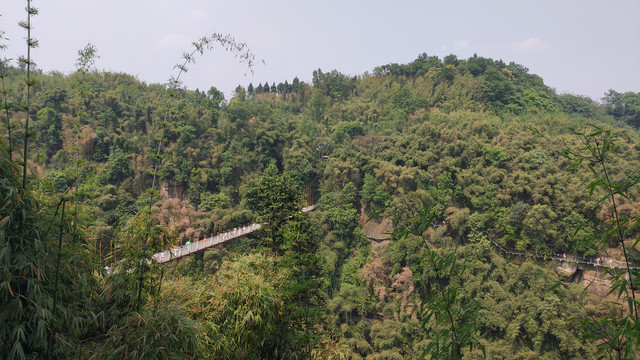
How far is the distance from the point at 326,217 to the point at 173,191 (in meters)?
7.29

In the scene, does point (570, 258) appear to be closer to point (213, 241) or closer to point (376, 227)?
point (376, 227)

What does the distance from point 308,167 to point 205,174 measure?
5.00 meters

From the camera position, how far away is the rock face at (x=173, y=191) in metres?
17.1

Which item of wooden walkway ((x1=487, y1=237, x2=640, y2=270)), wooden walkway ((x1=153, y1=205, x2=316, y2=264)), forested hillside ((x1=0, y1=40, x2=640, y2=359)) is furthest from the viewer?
wooden walkway ((x1=487, y1=237, x2=640, y2=270))

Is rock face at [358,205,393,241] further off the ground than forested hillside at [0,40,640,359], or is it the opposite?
forested hillside at [0,40,640,359]

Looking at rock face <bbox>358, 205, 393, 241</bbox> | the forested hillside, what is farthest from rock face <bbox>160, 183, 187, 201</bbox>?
rock face <bbox>358, 205, 393, 241</bbox>

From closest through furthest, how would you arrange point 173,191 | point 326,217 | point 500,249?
point 500,249 < point 326,217 < point 173,191

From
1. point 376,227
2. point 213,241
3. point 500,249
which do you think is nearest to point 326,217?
point 376,227

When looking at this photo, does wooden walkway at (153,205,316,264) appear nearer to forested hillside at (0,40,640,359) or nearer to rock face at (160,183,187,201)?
forested hillside at (0,40,640,359)

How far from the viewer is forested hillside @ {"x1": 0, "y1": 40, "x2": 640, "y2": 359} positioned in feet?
5.81

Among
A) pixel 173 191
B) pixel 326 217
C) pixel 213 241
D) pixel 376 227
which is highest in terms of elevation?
pixel 173 191

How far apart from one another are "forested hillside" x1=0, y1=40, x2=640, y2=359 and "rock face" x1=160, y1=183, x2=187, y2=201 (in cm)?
14

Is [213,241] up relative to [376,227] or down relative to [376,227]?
up

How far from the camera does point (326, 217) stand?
659 inches
